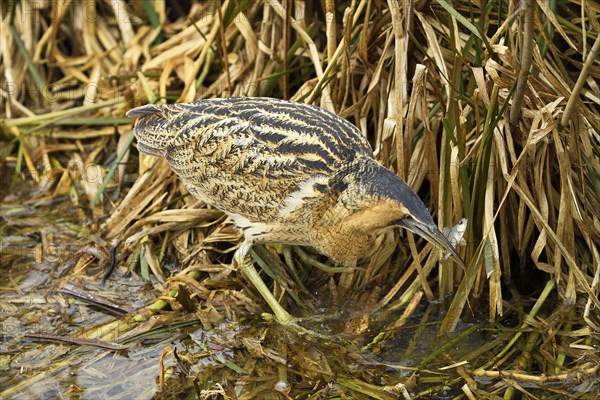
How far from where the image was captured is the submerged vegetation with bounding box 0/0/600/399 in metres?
3.74

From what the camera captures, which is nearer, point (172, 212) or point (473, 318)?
point (473, 318)

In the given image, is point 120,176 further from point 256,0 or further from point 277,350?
point 277,350

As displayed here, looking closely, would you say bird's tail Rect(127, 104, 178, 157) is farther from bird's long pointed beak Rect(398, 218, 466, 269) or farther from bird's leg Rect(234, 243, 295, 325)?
bird's long pointed beak Rect(398, 218, 466, 269)

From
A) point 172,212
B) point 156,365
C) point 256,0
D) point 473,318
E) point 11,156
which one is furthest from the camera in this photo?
point 11,156

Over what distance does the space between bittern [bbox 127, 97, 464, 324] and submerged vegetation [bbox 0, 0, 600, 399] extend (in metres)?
0.27

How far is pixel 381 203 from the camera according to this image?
12.4 feet

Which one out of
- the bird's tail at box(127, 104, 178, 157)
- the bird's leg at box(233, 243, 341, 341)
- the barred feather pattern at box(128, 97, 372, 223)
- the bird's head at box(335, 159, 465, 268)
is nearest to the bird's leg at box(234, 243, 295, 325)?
the bird's leg at box(233, 243, 341, 341)

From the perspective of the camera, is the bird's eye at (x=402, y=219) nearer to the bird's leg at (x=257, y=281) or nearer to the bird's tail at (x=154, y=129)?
the bird's leg at (x=257, y=281)

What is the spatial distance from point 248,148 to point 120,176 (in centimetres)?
138

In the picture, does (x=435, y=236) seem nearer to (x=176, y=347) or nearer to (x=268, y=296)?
(x=268, y=296)

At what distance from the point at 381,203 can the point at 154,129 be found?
4.22ft

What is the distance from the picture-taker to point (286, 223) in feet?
13.3

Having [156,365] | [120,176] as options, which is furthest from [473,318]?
[120,176]

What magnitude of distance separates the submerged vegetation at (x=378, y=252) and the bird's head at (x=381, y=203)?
1.01 ft
